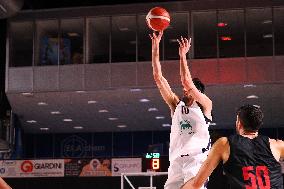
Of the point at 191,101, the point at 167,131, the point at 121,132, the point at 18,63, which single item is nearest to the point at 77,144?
the point at 121,132

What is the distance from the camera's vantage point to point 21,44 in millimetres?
29141

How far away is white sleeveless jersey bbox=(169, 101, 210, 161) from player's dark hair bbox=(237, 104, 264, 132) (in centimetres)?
187

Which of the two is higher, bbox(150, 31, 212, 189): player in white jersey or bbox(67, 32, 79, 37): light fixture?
bbox(67, 32, 79, 37): light fixture

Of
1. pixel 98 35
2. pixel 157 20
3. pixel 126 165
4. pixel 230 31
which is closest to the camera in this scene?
pixel 157 20

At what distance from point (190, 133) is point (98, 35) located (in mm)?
22991

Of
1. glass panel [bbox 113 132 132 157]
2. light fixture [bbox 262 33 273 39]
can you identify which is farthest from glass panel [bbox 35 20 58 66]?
light fixture [bbox 262 33 273 39]

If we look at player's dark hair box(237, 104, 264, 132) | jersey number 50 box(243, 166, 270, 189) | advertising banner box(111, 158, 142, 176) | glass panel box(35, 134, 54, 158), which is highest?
player's dark hair box(237, 104, 264, 132)

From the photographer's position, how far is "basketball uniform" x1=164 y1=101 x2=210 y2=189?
626cm

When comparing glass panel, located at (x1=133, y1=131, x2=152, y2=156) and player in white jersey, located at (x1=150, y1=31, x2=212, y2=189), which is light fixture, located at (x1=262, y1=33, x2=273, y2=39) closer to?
glass panel, located at (x1=133, y1=131, x2=152, y2=156)

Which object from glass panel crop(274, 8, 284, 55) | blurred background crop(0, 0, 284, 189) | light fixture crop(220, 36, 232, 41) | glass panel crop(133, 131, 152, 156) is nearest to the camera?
blurred background crop(0, 0, 284, 189)

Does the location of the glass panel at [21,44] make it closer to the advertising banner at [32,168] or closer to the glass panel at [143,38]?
the glass panel at [143,38]

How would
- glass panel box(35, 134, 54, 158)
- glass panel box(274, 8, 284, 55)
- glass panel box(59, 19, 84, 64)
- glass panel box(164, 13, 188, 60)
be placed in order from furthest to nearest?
glass panel box(35, 134, 54, 158) < glass panel box(59, 19, 84, 64) < glass panel box(164, 13, 188, 60) < glass panel box(274, 8, 284, 55)

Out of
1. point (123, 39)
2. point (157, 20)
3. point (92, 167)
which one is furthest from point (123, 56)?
point (157, 20)

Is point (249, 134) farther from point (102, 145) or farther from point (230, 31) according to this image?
point (102, 145)
